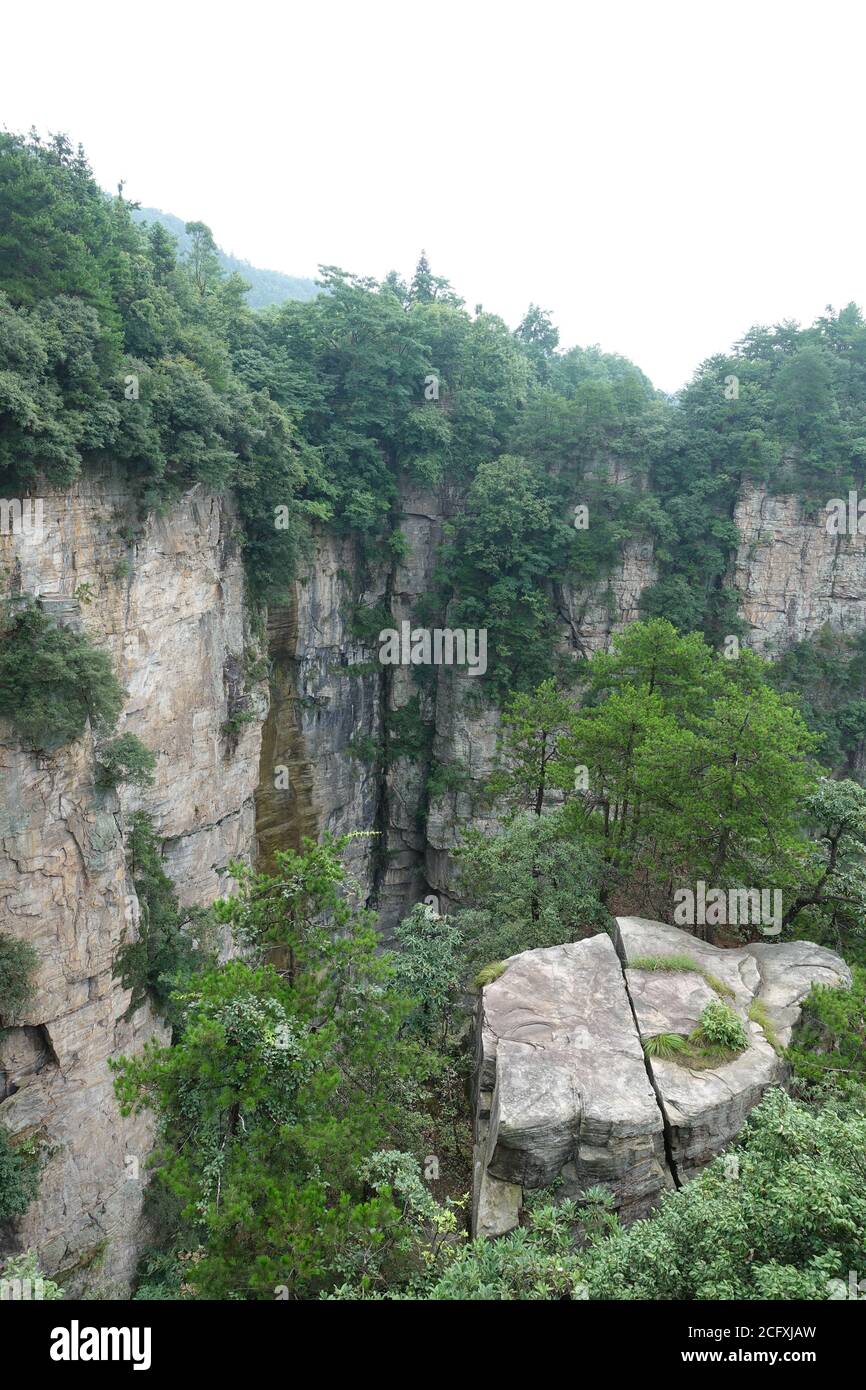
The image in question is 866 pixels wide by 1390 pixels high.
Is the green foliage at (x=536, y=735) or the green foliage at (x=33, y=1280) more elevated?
the green foliage at (x=536, y=735)

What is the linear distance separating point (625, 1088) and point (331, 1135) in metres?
3.50

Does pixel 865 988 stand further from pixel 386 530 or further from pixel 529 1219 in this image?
pixel 386 530

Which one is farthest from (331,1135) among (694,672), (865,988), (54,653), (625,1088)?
(694,672)

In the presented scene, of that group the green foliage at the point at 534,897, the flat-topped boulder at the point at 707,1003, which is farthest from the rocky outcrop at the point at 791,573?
the flat-topped boulder at the point at 707,1003

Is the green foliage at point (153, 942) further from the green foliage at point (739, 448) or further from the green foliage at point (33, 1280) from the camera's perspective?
the green foliage at point (739, 448)

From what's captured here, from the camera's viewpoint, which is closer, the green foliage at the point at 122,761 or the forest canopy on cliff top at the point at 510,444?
the green foliage at the point at 122,761

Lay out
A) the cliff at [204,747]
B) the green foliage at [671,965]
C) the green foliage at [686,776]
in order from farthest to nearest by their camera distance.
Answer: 1. the cliff at [204,747]
2. the green foliage at [686,776]
3. the green foliage at [671,965]

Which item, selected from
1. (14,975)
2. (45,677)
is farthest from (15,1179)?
(45,677)

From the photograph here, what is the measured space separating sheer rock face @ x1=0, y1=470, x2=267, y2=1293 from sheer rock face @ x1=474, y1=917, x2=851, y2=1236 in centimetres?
942

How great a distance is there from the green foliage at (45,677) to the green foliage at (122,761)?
1152mm

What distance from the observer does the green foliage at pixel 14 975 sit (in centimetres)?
1393

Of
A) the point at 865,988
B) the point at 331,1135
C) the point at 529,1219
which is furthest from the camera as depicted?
the point at 865,988

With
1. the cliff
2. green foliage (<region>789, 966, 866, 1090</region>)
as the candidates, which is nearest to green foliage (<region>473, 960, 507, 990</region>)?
the cliff
